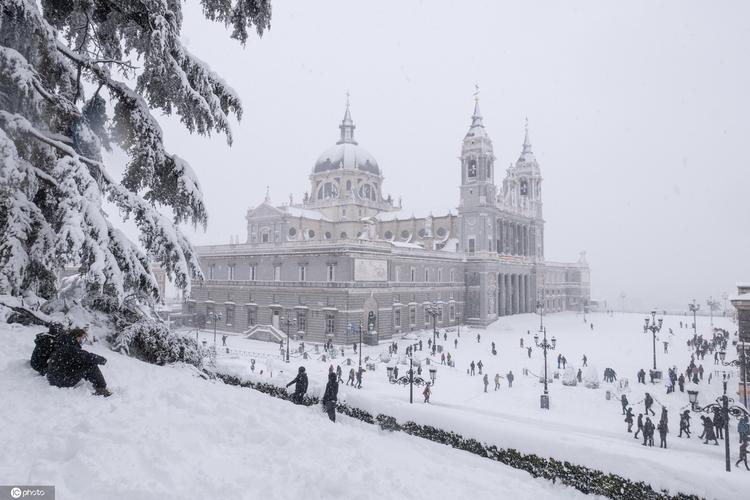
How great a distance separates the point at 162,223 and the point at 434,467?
580 centimetres

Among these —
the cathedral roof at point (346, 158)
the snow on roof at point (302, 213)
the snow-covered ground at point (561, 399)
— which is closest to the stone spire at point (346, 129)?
the cathedral roof at point (346, 158)

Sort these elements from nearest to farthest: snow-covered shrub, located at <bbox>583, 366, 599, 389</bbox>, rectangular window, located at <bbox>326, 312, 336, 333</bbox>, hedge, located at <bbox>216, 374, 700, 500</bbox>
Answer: hedge, located at <bbox>216, 374, 700, 500</bbox> < snow-covered shrub, located at <bbox>583, 366, 599, 389</bbox> < rectangular window, located at <bbox>326, 312, 336, 333</bbox>

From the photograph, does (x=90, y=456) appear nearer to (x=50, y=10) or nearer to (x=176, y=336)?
(x=176, y=336)

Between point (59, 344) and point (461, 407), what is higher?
point (59, 344)

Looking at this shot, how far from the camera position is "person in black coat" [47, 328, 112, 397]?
643 centimetres

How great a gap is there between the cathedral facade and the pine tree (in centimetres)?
2668

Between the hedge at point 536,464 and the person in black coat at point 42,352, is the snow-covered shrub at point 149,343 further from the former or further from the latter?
the hedge at point 536,464

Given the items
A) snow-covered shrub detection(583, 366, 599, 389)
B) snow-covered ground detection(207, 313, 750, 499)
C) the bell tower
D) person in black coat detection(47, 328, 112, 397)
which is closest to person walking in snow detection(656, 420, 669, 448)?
snow-covered ground detection(207, 313, 750, 499)

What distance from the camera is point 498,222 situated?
191 feet

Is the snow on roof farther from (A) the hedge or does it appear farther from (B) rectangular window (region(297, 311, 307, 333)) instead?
(A) the hedge

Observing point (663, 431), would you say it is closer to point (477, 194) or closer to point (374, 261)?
point (374, 261)

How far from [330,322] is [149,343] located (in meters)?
29.1

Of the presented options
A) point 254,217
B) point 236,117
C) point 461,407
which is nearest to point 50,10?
point 236,117

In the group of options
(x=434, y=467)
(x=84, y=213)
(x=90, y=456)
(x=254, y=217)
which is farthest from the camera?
(x=254, y=217)
